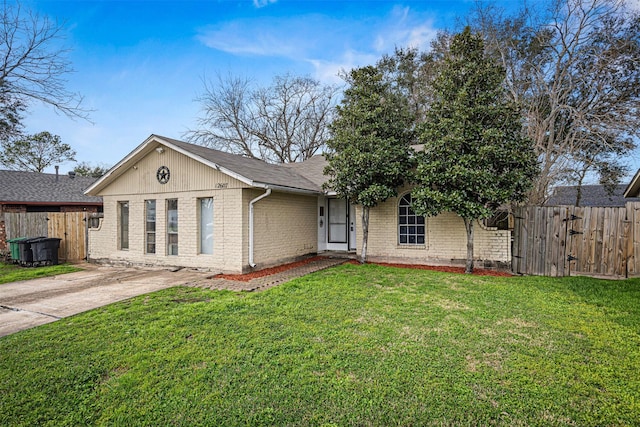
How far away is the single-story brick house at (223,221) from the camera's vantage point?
906cm

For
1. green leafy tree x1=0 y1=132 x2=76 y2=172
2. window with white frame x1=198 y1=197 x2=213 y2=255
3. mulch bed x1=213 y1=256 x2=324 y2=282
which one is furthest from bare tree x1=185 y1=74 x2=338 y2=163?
green leafy tree x1=0 y1=132 x2=76 y2=172

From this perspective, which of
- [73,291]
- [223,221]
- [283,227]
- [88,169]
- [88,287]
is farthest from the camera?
[88,169]

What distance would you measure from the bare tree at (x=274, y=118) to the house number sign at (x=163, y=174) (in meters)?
15.2

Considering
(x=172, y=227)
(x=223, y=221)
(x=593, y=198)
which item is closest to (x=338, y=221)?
(x=223, y=221)

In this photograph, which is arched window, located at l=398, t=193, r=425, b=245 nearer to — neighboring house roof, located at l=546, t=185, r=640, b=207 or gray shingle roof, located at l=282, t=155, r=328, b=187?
gray shingle roof, located at l=282, t=155, r=328, b=187

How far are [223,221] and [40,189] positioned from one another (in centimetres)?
1588

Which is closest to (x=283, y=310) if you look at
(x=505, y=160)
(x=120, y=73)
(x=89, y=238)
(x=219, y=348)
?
(x=219, y=348)

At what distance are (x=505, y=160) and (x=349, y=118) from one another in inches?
179

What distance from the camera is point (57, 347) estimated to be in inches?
162

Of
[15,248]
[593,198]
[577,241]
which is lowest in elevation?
[15,248]

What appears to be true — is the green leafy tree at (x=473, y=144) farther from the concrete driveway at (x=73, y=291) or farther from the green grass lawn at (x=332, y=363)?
the concrete driveway at (x=73, y=291)

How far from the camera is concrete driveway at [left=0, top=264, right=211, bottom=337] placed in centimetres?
551

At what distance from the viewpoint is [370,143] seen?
958 centimetres

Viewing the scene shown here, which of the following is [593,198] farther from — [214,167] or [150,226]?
[150,226]
